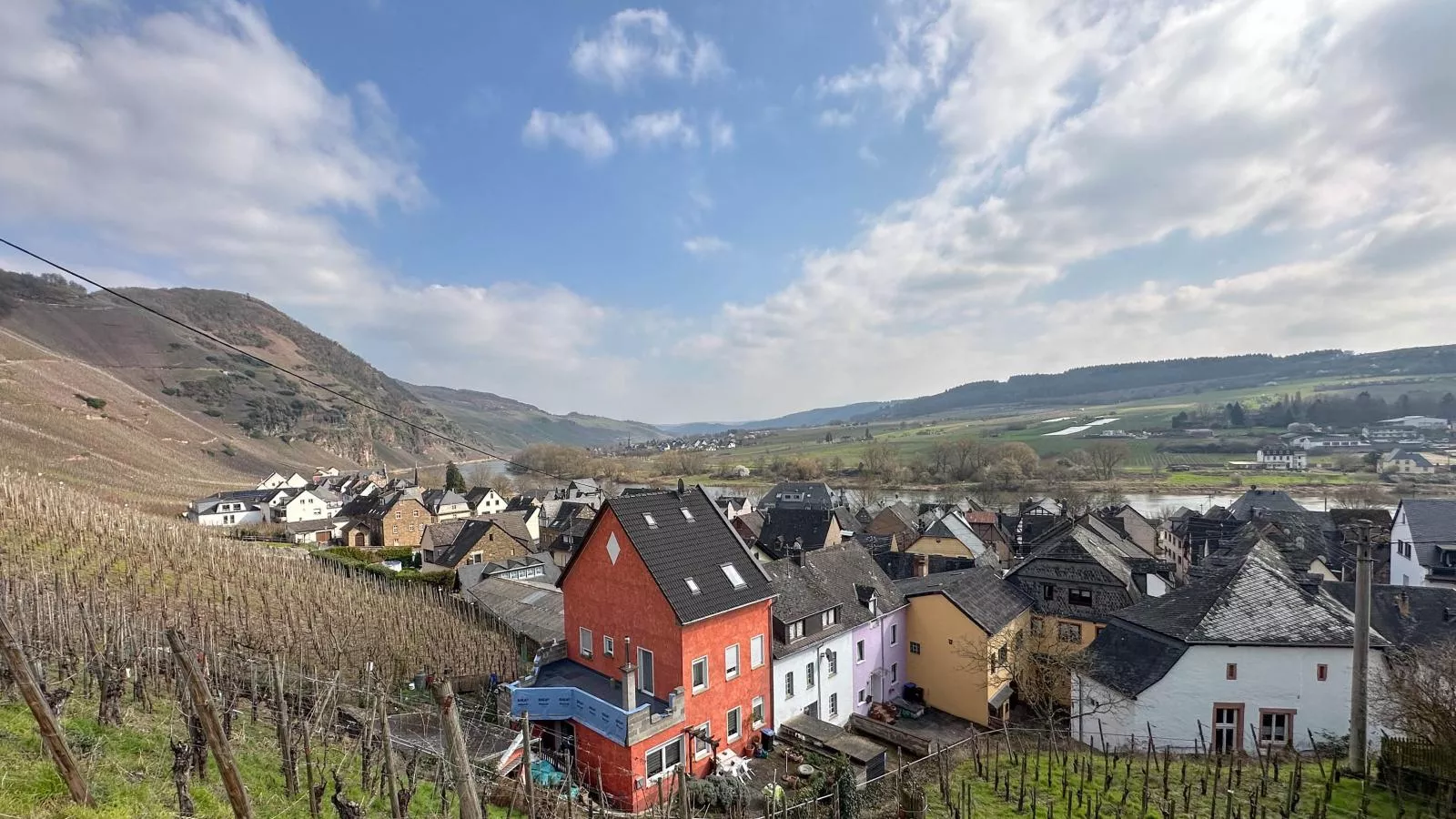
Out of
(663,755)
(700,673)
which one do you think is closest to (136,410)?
(700,673)

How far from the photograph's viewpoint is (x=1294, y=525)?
47.1m

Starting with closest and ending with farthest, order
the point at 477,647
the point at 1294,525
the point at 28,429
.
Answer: the point at 477,647, the point at 1294,525, the point at 28,429

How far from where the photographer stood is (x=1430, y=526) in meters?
40.2

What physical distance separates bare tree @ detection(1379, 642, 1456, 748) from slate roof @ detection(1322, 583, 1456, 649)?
394 cm

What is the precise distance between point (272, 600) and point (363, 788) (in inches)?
981

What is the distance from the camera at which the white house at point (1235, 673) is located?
800 inches

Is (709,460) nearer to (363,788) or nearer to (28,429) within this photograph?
(28,429)

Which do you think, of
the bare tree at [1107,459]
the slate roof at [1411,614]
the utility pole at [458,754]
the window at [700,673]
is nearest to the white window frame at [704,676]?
the window at [700,673]

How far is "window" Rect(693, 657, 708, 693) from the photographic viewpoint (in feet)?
66.9

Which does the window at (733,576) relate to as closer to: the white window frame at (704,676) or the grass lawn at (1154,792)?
the white window frame at (704,676)

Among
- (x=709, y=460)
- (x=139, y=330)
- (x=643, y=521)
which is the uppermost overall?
(x=139, y=330)

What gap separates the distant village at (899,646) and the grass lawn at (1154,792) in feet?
7.99

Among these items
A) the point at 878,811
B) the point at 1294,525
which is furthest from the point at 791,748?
the point at 1294,525

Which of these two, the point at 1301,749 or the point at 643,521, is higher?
the point at 643,521
